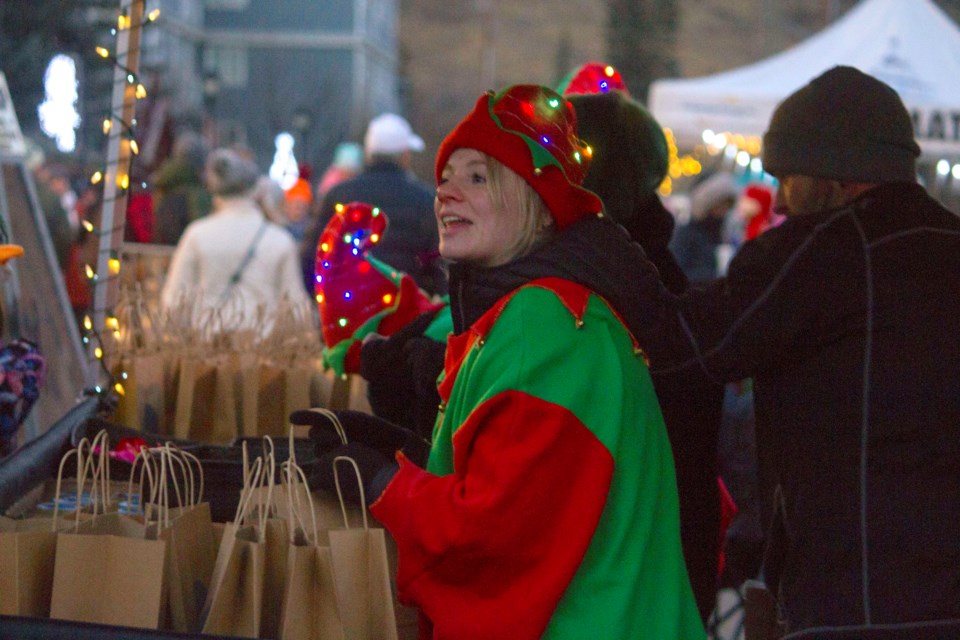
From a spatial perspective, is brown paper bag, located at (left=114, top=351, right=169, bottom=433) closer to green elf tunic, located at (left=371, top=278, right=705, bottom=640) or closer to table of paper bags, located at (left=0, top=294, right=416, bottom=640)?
table of paper bags, located at (left=0, top=294, right=416, bottom=640)

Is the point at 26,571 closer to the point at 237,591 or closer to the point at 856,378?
the point at 237,591

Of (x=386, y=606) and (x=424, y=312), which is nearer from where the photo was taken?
(x=386, y=606)

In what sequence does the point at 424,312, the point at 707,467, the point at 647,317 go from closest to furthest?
1. the point at 647,317
2. the point at 707,467
3. the point at 424,312

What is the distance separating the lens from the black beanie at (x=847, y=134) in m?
2.48

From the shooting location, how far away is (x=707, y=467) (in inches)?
113

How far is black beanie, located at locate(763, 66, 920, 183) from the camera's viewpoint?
8.13 feet

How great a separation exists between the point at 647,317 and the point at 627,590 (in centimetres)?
55

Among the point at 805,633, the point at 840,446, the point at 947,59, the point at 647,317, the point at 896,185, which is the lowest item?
the point at 805,633

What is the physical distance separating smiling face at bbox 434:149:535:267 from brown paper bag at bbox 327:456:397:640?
0.45 meters

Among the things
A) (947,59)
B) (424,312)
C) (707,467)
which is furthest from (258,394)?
(947,59)

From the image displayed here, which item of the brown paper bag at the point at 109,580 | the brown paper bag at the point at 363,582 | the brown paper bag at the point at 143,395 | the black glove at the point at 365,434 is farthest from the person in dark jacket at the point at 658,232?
the brown paper bag at the point at 143,395

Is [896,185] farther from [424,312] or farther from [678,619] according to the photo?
[424,312]

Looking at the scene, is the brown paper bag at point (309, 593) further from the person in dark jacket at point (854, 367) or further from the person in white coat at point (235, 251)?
the person in white coat at point (235, 251)

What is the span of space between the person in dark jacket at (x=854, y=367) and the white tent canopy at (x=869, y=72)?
4.89 metres
